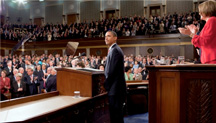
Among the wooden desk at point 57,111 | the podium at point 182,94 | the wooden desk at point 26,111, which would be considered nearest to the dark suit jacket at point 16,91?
the wooden desk at point 57,111

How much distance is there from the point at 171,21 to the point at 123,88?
39.6ft

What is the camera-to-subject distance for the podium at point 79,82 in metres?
2.76

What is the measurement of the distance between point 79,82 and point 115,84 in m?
0.51

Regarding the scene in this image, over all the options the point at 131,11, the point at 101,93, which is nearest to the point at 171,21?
the point at 131,11

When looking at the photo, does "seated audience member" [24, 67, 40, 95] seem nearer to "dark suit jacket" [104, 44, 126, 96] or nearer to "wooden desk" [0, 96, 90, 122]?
"wooden desk" [0, 96, 90, 122]

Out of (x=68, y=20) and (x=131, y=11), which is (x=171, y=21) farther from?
(x=68, y=20)

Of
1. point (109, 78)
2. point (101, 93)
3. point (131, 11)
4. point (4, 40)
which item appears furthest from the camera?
point (131, 11)

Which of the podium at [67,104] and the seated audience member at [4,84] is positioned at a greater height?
the podium at [67,104]

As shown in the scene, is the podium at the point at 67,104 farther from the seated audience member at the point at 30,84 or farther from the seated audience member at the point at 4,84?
the seated audience member at the point at 30,84

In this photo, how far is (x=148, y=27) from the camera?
45.1 feet

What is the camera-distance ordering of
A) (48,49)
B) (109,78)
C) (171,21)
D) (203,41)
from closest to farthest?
(203,41) < (109,78) < (171,21) < (48,49)

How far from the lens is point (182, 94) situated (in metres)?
1.60

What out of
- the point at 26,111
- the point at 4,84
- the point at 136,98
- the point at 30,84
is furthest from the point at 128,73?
the point at 26,111

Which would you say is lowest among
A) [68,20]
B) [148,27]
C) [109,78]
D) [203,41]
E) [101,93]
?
[101,93]
